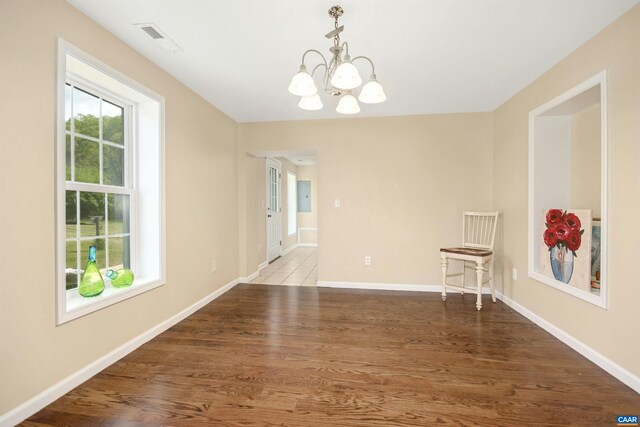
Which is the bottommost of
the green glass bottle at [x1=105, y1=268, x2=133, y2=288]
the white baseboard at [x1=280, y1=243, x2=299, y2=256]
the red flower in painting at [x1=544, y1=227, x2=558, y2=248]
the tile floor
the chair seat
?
the tile floor

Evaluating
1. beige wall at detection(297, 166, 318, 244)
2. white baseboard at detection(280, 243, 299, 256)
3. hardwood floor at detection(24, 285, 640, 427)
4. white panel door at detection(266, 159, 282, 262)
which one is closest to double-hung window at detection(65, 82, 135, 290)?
hardwood floor at detection(24, 285, 640, 427)

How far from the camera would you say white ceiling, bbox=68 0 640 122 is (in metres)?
1.74

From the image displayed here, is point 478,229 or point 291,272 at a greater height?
point 478,229

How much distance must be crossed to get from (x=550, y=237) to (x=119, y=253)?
3707mm

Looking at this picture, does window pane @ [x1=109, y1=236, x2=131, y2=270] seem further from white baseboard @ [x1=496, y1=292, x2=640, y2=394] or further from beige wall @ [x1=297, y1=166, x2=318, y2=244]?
beige wall @ [x1=297, y1=166, x2=318, y2=244]

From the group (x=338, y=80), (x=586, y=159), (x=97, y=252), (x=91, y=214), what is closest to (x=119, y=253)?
(x=97, y=252)

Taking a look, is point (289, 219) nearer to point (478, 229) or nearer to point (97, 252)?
point (478, 229)

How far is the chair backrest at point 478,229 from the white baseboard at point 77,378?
334 cm

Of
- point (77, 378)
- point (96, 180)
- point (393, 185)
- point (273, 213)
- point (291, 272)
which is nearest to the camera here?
point (77, 378)

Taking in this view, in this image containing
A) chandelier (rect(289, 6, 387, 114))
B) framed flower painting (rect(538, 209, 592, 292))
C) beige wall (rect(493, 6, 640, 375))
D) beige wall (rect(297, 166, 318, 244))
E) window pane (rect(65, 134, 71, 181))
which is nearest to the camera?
chandelier (rect(289, 6, 387, 114))

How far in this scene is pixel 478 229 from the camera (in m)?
3.54

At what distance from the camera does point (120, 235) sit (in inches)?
94.6

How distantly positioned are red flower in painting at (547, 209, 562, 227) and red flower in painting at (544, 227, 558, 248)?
6 cm

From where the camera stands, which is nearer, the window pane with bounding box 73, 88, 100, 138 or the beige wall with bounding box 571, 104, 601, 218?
the window pane with bounding box 73, 88, 100, 138
